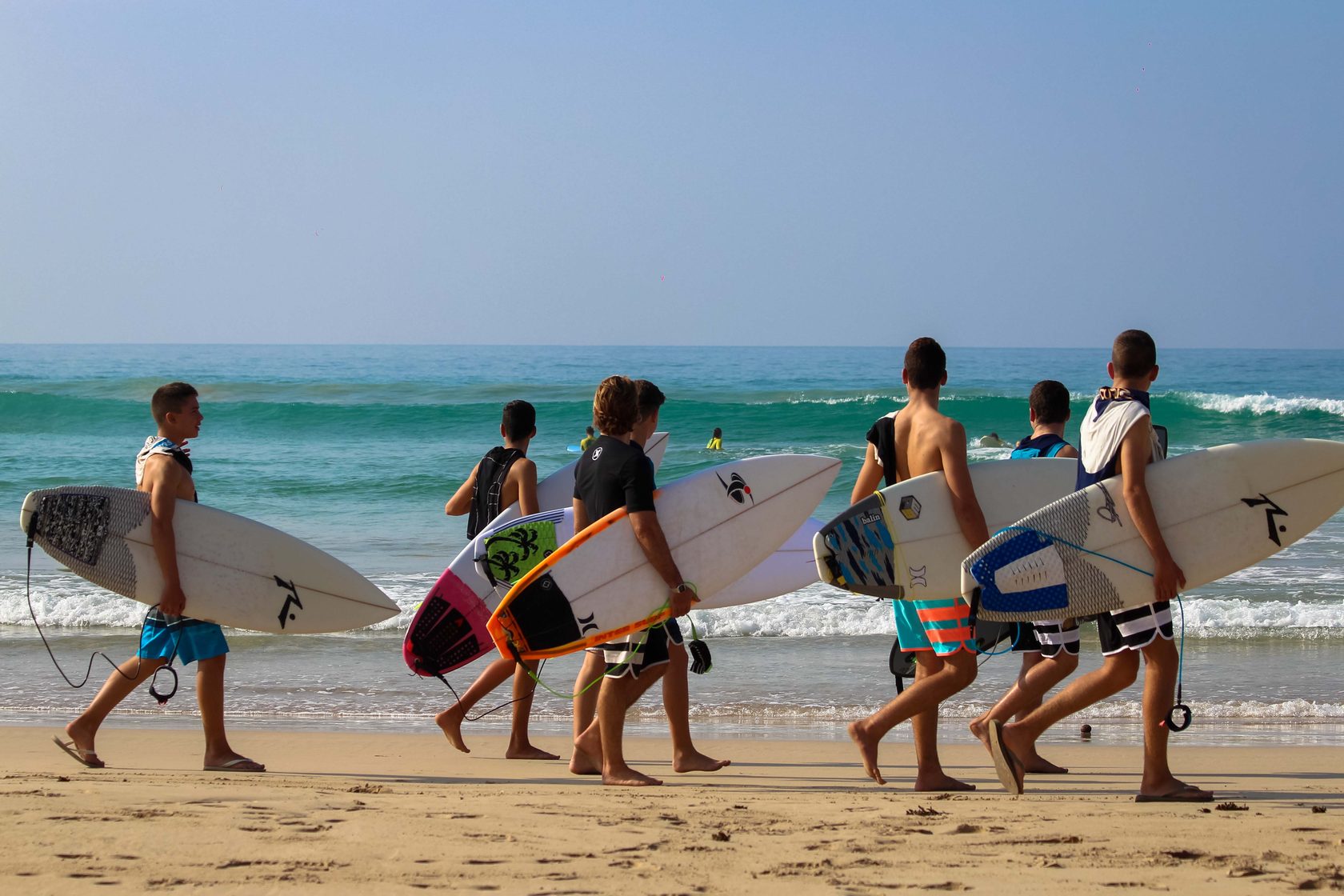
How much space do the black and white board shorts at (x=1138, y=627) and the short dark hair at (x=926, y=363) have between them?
0.95 m

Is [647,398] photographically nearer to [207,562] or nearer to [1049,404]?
[1049,404]

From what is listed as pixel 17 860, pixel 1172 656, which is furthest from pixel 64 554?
pixel 1172 656

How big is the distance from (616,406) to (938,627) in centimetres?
133

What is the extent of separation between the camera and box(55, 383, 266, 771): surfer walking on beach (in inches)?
178

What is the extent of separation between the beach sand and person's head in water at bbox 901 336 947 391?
136 centimetres

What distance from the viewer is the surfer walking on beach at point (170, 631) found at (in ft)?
14.8

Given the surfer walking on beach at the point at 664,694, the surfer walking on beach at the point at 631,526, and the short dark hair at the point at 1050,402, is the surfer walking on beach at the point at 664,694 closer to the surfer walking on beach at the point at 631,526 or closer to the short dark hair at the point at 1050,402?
the surfer walking on beach at the point at 631,526

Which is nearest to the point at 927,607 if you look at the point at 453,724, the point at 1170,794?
the point at 1170,794

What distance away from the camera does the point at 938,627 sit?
4211mm

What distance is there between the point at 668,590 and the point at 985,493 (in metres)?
1.34

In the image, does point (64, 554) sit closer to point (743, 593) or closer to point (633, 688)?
point (633, 688)

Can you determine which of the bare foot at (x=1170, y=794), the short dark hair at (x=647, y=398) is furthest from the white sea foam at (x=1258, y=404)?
the short dark hair at (x=647, y=398)

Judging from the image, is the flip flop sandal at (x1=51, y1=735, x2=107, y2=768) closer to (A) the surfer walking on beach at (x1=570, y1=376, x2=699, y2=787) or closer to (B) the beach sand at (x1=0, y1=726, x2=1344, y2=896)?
(B) the beach sand at (x1=0, y1=726, x2=1344, y2=896)

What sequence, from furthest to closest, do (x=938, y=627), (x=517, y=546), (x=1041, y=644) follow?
(x=517, y=546)
(x=1041, y=644)
(x=938, y=627)
